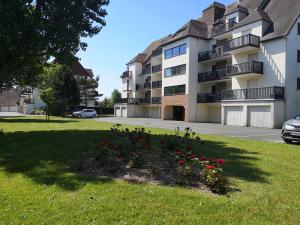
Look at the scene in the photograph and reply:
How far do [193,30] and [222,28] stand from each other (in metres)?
4.32

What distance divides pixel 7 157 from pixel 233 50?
96.5ft

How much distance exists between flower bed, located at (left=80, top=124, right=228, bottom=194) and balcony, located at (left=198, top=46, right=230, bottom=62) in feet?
101

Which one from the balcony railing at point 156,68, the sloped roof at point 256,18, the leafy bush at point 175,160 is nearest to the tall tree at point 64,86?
the balcony railing at point 156,68

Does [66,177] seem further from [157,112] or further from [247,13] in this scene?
[157,112]

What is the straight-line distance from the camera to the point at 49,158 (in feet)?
32.5

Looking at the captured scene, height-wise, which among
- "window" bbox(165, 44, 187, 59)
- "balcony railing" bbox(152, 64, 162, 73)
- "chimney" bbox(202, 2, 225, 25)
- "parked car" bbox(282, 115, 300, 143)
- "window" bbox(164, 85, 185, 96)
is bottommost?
"parked car" bbox(282, 115, 300, 143)

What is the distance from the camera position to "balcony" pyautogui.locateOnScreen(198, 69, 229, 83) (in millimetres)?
39269

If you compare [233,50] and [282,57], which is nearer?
[282,57]

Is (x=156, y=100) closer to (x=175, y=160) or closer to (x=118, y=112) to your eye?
(x=118, y=112)

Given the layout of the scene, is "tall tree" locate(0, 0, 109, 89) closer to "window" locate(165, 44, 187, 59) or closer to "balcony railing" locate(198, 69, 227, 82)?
"balcony railing" locate(198, 69, 227, 82)

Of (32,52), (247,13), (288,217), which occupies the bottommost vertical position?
(288,217)

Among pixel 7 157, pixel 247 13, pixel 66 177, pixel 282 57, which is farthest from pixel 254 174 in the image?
pixel 247 13

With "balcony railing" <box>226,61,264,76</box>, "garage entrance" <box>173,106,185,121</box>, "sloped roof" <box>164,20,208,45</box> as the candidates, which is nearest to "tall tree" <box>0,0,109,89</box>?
"balcony railing" <box>226,61,264,76</box>

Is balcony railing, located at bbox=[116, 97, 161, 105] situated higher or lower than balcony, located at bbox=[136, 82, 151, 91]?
lower
